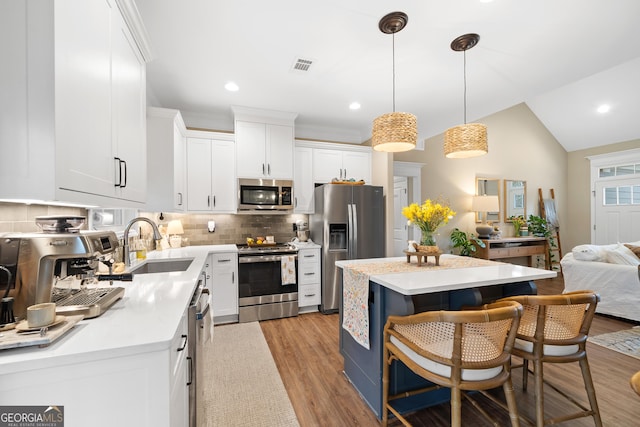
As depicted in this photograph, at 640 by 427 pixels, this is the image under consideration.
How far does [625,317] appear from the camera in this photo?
127 inches

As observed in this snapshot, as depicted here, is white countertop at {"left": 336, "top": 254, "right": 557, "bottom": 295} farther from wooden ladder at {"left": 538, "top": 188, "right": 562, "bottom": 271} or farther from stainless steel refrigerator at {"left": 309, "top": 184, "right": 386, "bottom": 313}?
wooden ladder at {"left": 538, "top": 188, "right": 562, "bottom": 271}

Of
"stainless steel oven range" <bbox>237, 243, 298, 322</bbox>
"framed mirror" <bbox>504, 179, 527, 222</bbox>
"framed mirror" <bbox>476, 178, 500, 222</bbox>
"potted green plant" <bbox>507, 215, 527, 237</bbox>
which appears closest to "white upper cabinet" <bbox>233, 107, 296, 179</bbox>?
"stainless steel oven range" <bbox>237, 243, 298, 322</bbox>

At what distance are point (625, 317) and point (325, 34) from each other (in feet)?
15.1

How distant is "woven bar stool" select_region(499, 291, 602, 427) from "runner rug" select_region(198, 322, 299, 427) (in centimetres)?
145

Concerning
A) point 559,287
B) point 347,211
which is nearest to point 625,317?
point 559,287

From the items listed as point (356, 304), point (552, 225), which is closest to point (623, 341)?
point (356, 304)

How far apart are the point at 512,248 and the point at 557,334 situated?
192 inches

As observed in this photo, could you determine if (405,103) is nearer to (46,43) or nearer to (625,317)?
(46,43)

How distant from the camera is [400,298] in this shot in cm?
161

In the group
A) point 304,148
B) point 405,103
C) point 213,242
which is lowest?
point 213,242

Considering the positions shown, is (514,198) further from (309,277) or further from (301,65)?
(301,65)

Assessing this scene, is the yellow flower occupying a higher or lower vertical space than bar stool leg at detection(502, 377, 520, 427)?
higher

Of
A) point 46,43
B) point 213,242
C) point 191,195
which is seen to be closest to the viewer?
point 46,43

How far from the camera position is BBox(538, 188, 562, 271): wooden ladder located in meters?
6.29
